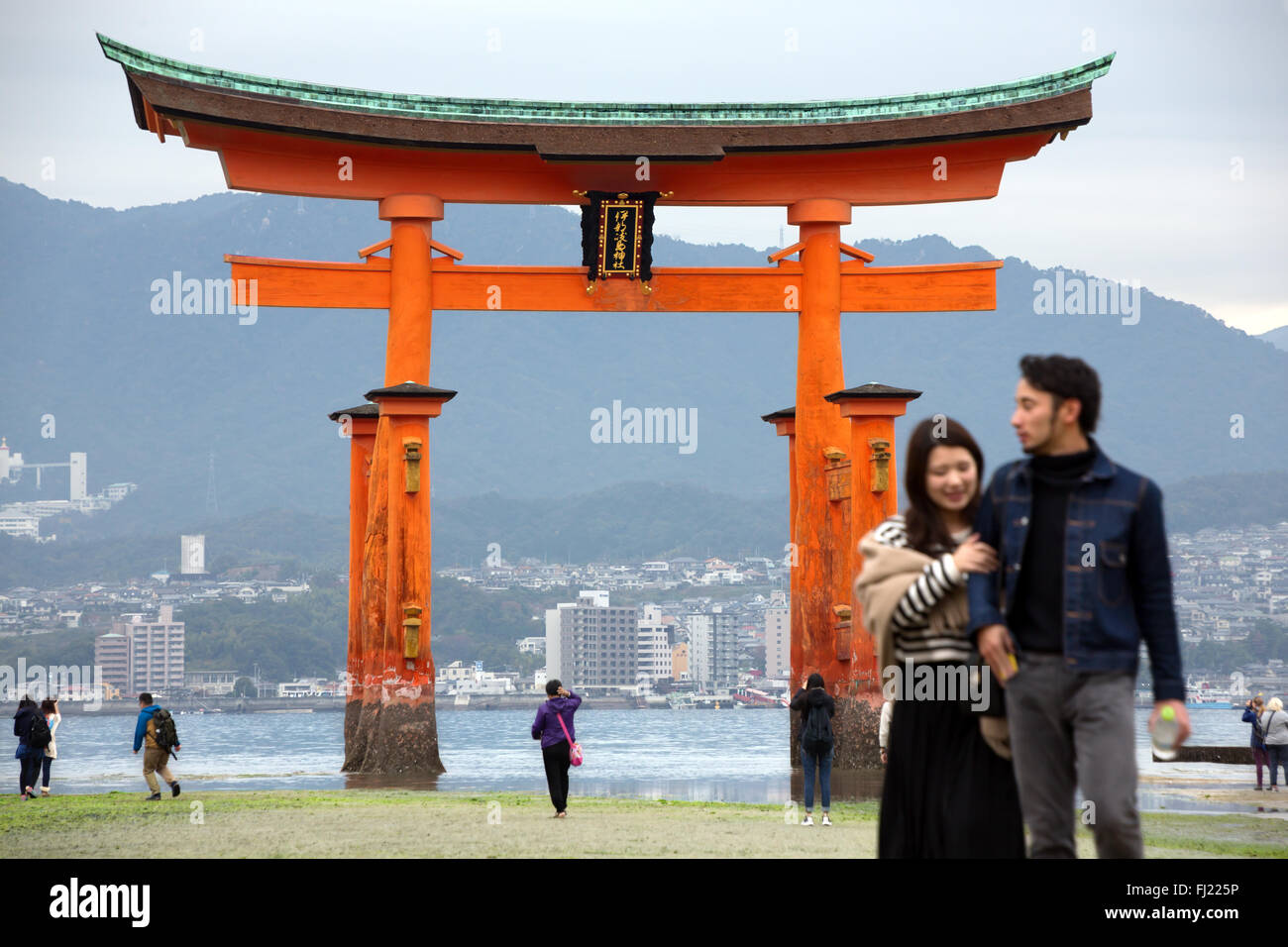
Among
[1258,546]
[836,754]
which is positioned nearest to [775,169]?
[836,754]

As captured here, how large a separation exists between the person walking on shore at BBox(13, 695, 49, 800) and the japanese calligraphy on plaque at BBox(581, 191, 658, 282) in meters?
8.93

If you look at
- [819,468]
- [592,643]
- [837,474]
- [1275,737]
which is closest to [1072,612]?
[837,474]

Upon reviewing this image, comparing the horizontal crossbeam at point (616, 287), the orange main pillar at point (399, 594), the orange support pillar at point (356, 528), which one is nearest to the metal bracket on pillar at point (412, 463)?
the orange main pillar at point (399, 594)

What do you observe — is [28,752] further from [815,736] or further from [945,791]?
[945,791]

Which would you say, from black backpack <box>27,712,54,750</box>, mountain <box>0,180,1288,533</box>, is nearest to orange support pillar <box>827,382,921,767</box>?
black backpack <box>27,712,54,750</box>

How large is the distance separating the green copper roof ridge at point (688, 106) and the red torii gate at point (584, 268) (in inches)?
1.2

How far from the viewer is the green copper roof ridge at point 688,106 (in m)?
19.0

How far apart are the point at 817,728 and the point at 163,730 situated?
24.3 feet

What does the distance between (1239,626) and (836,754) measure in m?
90.2

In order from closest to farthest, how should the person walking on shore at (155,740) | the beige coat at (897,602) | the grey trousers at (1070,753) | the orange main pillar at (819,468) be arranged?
the grey trousers at (1070,753), the beige coat at (897,602), the person walking on shore at (155,740), the orange main pillar at (819,468)

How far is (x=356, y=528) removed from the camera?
21172 millimetres

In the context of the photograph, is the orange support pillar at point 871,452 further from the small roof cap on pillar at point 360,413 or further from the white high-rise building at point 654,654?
the white high-rise building at point 654,654

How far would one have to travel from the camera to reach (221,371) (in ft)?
643
